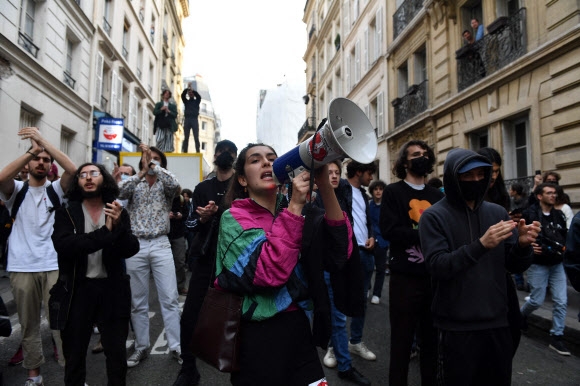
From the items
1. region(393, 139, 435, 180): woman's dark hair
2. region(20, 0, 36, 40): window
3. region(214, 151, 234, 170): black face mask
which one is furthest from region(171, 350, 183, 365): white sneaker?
region(20, 0, 36, 40): window

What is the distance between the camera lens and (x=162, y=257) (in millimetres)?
3742

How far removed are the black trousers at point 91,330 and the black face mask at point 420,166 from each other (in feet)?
7.81

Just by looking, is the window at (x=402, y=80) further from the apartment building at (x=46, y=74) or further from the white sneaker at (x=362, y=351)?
the white sneaker at (x=362, y=351)

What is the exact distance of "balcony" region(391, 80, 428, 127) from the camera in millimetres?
13062

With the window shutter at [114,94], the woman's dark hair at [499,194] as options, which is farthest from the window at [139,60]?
the woman's dark hair at [499,194]

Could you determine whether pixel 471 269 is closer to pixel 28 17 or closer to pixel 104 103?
pixel 28 17

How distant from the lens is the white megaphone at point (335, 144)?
5.12 feet

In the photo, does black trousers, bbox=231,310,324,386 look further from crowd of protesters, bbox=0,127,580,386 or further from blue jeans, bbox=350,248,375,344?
blue jeans, bbox=350,248,375,344

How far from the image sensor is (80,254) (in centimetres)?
259

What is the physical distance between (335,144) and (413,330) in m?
1.80

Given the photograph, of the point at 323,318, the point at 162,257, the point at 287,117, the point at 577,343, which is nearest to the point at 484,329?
the point at 323,318

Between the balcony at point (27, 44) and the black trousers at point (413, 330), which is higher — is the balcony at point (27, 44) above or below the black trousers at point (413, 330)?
above

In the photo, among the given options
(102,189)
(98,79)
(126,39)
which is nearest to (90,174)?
(102,189)

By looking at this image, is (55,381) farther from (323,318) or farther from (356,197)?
(356,197)
